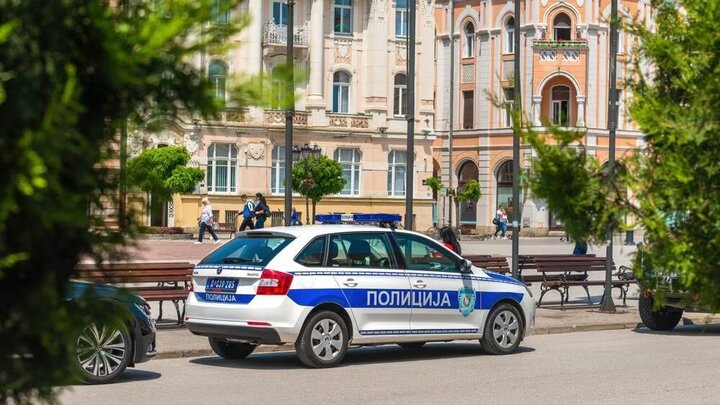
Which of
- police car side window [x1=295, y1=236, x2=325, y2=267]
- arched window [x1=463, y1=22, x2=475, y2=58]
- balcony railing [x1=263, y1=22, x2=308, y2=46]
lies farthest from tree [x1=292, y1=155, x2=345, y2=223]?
police car side window [x1=295, y1=236, x2=325, y2=267]

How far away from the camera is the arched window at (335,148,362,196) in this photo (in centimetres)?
6812

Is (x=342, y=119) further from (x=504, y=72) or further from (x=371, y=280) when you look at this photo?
(x=371, y=280)

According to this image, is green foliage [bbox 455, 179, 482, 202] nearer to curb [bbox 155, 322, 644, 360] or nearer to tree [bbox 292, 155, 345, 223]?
tree [bbox 292, 155, 345, 223]

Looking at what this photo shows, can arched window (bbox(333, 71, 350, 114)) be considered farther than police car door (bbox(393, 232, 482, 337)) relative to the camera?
Yes

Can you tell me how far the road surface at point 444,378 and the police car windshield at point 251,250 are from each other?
1226 mm

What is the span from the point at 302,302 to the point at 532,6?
63.7m

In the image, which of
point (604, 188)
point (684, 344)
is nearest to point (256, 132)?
point (684, 344)

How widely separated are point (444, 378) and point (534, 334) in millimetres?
6075

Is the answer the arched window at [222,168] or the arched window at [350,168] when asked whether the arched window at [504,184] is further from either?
the arched window at [222,168]

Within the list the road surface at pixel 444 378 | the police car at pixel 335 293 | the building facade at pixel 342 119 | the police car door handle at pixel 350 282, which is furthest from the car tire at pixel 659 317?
the building facade at pixel 342 119

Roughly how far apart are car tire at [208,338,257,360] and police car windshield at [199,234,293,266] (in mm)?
1139

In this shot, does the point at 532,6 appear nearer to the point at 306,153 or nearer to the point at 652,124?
the point at 306,153

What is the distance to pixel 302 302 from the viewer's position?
586 inches

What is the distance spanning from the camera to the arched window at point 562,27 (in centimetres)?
7744
